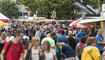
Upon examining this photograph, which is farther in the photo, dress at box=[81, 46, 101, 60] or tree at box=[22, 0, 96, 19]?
tree at box=[22, 0, 96, 19]

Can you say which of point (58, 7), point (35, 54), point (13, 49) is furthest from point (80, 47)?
A: point (58, 7)

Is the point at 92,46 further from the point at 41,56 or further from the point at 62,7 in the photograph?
the point at 62,7

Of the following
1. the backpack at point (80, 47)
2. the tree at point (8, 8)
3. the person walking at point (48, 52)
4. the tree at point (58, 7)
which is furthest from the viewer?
the tree at point (8, 8)

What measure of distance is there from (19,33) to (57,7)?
43.7 meters

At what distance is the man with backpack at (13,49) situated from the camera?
7336 millimetres

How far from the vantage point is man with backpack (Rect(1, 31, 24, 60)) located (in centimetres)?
734

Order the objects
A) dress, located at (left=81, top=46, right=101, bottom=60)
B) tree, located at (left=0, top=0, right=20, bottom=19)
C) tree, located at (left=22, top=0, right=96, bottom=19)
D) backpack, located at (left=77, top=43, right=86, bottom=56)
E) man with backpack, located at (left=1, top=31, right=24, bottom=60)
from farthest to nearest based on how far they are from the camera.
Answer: tree, located at (left=0, top=0, right=20, bottom=19), tree, located at (left=22, top=0, right=96, bottom=19), backpack, located at (left=77, top=43, right=86, bottom=56), dress, located at (left=81, top=46, right=101, bottom=60), man with backpack, located at (left=1, top=31, right=24, bottom=60)

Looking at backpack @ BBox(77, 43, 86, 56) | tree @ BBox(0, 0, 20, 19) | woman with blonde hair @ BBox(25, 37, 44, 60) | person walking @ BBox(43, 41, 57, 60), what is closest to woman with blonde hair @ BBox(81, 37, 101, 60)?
person walking @ BBox(43, 41, 57, 60)

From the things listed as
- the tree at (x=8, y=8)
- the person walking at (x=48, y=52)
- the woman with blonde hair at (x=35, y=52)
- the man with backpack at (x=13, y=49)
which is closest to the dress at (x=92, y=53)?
the person walking at (x=48, y=52)

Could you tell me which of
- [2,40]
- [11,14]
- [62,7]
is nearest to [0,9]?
[11,14]

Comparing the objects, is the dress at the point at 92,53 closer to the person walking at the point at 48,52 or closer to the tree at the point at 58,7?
the person walking at the point at 48,52

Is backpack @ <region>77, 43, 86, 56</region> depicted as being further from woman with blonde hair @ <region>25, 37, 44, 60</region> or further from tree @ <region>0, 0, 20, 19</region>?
tree @ <region>0, 0, 20, 19</region>

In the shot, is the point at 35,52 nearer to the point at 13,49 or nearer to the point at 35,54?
the point at 35,54

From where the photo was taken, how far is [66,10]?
52000 millimetres
